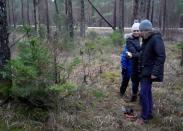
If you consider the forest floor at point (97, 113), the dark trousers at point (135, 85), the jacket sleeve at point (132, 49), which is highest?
the jacket sleeve at point (132, 49)

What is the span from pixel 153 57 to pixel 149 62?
0.13 metres

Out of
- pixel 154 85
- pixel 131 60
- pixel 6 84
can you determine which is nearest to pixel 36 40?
pixel 6 84

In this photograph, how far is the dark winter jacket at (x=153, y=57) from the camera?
625 centimetres

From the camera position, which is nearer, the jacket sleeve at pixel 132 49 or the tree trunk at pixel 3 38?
the tree trunk at pixel 3 38

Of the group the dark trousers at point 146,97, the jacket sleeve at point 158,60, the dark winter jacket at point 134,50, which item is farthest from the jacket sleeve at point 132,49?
the jacket sleeve at point 158,60

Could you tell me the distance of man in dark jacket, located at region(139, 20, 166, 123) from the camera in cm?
626

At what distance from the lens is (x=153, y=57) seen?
6543 millimetres

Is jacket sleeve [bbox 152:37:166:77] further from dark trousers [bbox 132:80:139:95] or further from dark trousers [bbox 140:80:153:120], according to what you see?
dark trousers [bbox 132:80:139:95]

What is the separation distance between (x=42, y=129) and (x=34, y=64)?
114cm

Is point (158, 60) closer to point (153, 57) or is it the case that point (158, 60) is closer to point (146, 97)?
point (153, 57)

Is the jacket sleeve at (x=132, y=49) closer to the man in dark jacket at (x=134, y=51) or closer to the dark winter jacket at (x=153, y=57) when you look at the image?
the man in dark jacket at (x=134, y=51)

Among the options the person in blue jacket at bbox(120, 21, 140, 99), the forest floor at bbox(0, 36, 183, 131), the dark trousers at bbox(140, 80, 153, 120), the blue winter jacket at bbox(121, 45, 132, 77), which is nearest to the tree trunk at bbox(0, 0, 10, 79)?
the forest floor at bbox(0, 36, 183, 131)

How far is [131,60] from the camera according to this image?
789 centimetres

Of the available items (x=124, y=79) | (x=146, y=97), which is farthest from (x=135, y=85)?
(x=146, y=97)
